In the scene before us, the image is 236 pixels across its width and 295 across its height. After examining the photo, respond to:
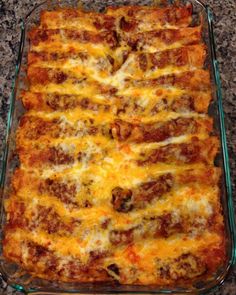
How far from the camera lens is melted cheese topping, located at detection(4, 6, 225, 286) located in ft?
4.23

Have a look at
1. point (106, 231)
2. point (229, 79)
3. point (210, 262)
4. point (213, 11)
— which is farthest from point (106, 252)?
point (213, 11)

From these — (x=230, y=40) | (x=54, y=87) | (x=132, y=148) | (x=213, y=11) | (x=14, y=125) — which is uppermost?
(x=213, y=11)

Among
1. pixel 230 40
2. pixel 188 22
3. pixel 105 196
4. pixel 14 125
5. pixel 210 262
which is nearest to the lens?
pixel 210 262

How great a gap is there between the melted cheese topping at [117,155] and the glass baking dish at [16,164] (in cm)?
2

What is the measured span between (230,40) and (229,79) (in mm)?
196

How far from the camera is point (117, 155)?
1.43 metres

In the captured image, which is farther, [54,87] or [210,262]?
[54,87]

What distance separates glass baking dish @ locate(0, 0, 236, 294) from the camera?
1.25m

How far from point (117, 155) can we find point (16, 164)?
1.10 feet

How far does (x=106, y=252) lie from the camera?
1.29 metres

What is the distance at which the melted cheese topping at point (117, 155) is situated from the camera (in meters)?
1.29

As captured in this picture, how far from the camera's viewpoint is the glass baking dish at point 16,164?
125cm

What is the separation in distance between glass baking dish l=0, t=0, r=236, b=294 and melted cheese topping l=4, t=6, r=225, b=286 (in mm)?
24

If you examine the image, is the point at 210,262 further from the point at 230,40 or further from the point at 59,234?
the point at 230,40
